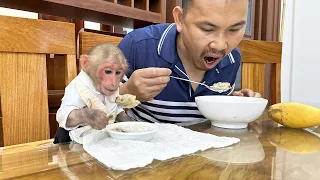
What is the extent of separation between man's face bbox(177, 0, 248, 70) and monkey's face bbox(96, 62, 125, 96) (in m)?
0.46

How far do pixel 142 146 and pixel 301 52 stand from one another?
9.34 ft

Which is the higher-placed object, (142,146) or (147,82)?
(147,82)

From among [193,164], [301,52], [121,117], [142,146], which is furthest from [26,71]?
[301,52]

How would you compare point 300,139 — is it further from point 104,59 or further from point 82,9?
point 82,9

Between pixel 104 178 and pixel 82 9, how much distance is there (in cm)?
120

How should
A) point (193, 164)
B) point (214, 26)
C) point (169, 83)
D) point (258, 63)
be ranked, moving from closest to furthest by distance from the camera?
point (193, 164) → point (214, 26) → point (169, 83) → point (258, 63)

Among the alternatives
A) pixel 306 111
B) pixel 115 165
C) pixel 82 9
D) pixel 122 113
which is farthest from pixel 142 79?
pixel 82 9

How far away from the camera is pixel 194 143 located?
25.4 inches

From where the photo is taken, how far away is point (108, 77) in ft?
1.81

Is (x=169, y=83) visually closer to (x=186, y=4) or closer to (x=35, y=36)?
(x=186, y=4)

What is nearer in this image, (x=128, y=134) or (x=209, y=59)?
(x=128, y=134)

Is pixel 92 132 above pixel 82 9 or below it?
below

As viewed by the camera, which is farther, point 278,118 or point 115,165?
point 278,118

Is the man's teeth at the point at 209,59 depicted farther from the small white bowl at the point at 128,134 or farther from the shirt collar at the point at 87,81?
Result: the shirt collar at the point at 87,81
